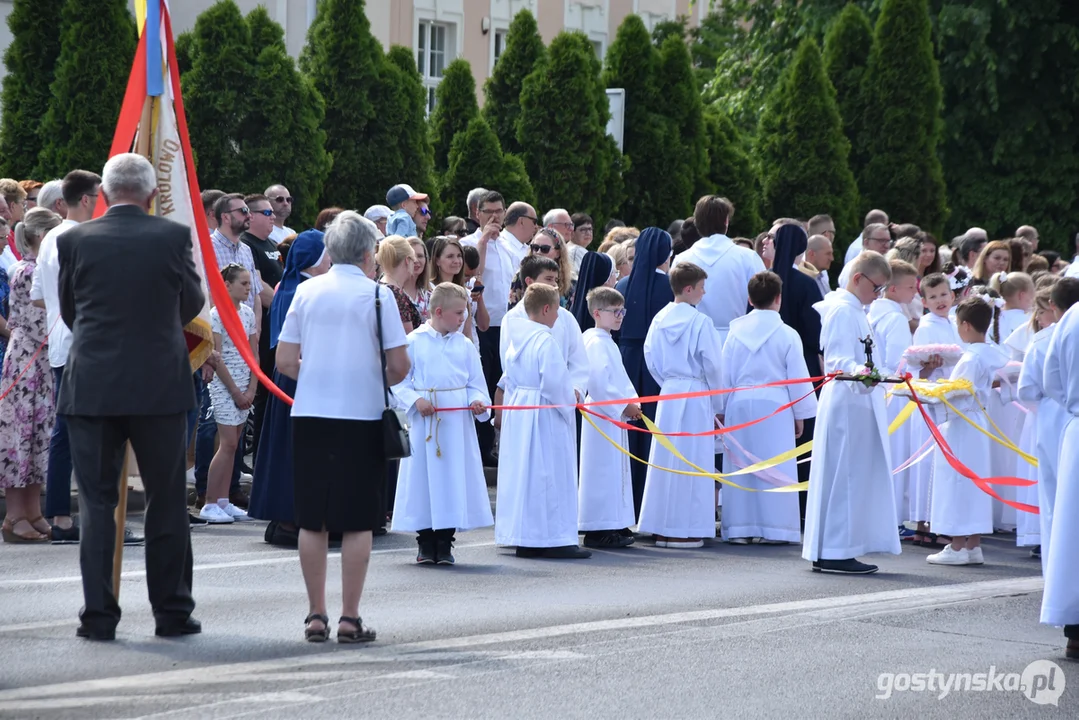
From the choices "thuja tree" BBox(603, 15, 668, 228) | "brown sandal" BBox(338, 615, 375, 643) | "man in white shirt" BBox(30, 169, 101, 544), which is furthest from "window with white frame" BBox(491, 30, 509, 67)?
"brown sandal" BBox(338, 615, 375, 643)

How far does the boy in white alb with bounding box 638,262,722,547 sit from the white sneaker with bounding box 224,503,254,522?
2880mm

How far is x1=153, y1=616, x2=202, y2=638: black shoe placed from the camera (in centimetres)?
813

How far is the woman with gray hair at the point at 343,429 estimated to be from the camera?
26.3ft

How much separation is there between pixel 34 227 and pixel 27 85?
8310 millimetres

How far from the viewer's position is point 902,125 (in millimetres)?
27094

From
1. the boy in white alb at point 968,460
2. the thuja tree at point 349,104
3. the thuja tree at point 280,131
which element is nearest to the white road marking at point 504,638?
the boy in white alb at point 968,460

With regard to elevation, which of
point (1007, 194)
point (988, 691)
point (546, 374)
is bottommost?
point (988, 691)

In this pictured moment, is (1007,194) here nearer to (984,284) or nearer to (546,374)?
(984,284)

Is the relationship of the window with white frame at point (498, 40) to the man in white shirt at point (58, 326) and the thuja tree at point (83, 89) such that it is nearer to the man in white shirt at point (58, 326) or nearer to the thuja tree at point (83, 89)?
the thuja tree at point (83, 89)

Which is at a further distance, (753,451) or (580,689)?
(753,451)

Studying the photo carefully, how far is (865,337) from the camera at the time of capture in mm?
11305

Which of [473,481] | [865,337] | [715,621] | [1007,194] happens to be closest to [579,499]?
[473,481]

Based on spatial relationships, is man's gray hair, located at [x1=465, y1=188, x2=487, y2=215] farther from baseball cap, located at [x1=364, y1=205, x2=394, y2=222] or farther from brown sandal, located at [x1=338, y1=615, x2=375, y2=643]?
brown sandal, located at [x1=338, y1=615, x2=375, y2=643]

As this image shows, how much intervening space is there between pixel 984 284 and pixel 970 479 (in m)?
4.59
